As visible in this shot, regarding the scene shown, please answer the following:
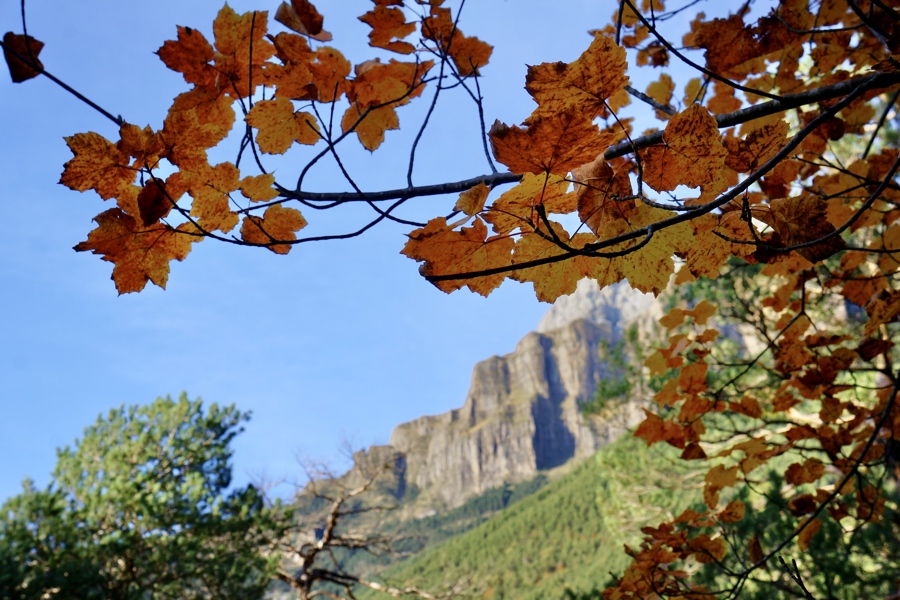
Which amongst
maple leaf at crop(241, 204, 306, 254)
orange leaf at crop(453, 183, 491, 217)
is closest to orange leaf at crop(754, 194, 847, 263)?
orange leaf at crop(453, 183, 491, 217)

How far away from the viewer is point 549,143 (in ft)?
1.78

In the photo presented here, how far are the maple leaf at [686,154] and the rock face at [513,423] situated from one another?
78.3m

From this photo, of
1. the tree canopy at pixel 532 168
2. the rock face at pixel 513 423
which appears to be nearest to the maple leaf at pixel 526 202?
the tree canopy at pixel 532 168

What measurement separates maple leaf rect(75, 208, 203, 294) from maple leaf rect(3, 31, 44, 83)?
20cm

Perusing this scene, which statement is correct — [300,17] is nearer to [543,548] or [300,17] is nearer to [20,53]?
[20,53]

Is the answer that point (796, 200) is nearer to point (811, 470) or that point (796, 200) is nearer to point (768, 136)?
point (768, 136)

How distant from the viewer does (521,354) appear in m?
94.2

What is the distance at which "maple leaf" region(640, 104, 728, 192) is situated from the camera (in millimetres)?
571

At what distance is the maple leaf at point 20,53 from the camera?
670mm

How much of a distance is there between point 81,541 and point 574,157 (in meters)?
7.63

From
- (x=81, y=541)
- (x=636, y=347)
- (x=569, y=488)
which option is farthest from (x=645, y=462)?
(x=569, y=488)

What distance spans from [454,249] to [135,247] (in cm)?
50

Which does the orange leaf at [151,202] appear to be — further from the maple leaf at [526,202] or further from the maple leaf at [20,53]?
the maple leaf at [526,202]

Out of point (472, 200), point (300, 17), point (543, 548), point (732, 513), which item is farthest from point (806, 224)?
point (543, 548)
